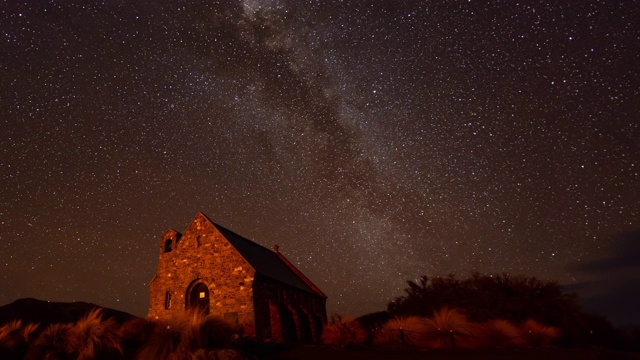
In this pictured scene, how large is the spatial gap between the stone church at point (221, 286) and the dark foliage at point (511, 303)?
10.4 meters

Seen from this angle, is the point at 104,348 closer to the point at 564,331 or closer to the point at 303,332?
the point at 303,332

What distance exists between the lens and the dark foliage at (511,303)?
33750 mm

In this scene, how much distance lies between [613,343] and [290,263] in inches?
1156

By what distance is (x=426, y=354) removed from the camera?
19.6 m

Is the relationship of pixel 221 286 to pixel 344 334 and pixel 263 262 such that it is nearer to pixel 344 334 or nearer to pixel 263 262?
pixel 263 262

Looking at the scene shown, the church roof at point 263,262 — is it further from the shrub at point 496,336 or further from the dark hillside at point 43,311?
the shrub at point 496,336

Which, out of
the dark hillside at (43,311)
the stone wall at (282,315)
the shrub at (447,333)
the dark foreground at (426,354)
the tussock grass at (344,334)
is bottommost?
the dark foreground at (426,354)

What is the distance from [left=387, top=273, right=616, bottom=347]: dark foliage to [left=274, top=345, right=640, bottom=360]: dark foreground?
446 inches

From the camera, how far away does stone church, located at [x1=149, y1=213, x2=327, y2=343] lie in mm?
28984

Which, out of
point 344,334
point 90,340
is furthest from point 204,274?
point 90,340

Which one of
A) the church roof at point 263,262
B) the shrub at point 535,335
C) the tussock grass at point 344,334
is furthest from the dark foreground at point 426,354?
the church roof at point 263,262

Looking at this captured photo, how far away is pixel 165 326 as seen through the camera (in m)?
17.1

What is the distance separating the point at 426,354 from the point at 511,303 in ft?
61.1

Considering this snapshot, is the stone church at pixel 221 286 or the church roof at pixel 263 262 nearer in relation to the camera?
the stone church at pixel 221 286
